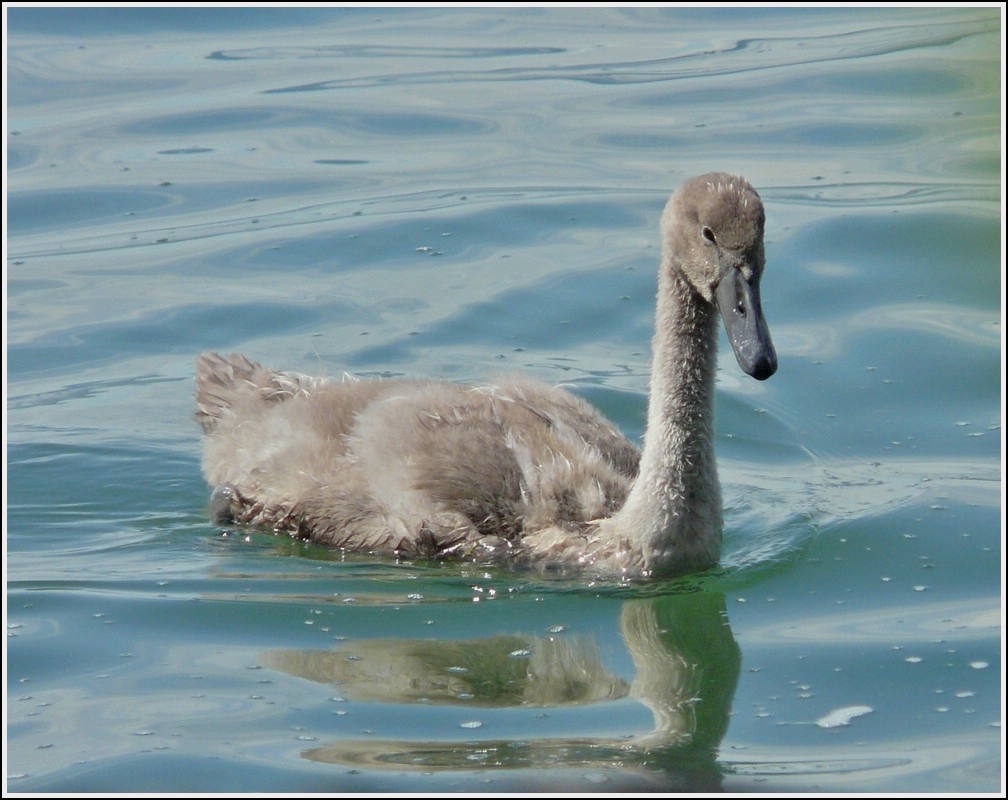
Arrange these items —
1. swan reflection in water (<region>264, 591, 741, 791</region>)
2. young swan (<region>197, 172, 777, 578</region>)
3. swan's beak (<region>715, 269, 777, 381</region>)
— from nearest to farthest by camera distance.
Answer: swan reflection in water (<region>264, 591, 741, 791</region>) < swan's beak (<region>715, 269, 777, 381</region>) < young swan (<region>197, 172, 777, 578</region>)

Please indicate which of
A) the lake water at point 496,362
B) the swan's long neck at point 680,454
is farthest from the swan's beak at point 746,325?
the lake water at point 496,362

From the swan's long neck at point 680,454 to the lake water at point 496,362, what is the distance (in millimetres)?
205

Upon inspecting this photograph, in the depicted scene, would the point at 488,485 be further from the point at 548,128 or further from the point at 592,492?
the point at 548,128

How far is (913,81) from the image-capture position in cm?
1620

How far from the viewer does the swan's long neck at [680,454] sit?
798cm

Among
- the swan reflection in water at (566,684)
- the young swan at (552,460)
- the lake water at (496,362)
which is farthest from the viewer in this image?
the young swan at (552,460)

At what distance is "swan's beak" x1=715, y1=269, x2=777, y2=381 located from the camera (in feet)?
24.5

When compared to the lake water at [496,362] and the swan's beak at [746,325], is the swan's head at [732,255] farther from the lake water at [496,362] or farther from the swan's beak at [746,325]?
the lake water at [496,362]

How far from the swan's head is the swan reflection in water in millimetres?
1235

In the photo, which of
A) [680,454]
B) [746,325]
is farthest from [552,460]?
[746,325]

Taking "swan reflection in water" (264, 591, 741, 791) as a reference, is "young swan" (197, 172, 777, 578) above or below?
above

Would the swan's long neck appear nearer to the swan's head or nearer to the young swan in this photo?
the young swan

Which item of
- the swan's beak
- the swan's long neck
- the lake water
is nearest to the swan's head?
the swan's beak

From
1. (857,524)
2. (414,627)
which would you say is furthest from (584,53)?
(414,627)
